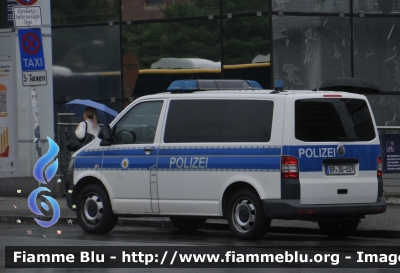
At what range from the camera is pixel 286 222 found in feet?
51.1

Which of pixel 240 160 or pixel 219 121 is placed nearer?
pixel 240 160

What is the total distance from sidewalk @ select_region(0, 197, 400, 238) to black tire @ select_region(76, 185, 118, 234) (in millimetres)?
1357

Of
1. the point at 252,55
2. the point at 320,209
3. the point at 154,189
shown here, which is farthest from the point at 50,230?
the point at 252,55

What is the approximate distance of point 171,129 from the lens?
46.2 ft

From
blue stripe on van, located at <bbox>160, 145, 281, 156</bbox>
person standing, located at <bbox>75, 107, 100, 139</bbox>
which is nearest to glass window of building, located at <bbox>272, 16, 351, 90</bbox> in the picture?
person standing, located at <bbox>75, 107, 100, 139</bbox>

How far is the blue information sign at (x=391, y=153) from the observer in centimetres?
1869

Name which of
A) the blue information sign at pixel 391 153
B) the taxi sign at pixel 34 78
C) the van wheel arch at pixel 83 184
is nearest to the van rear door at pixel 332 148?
the van wheel arch at pixel 83 184

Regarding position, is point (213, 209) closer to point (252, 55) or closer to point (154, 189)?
point (154, 189)

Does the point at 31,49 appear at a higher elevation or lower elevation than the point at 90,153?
higher

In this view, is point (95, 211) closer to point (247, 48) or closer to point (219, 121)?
point (219, 121)

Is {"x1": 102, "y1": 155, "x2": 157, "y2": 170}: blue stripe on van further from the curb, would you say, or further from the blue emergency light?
the curb

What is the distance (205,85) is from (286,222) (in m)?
2.61

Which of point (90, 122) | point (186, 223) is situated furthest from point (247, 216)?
point (90, 122)

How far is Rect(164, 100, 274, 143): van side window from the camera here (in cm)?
1325
